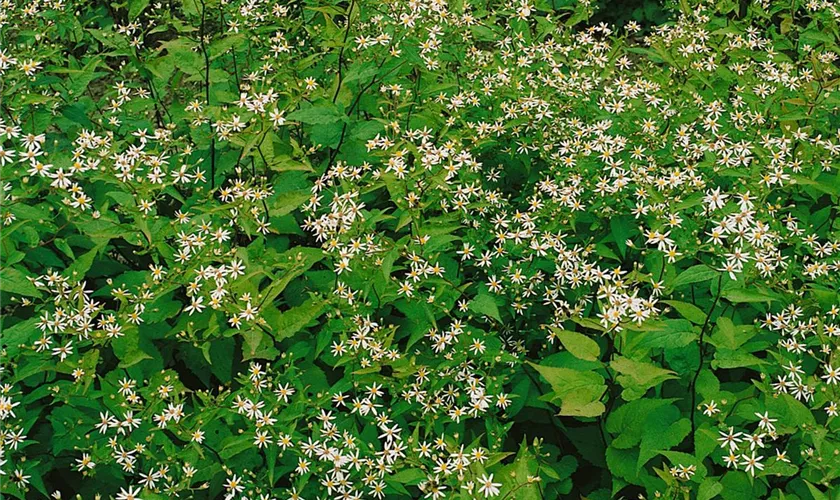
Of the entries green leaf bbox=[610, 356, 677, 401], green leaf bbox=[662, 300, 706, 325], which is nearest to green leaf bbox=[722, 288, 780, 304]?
green leaf bbox=[662, 300, 706, 325]

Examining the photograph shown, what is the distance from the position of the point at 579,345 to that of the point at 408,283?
0.74 m

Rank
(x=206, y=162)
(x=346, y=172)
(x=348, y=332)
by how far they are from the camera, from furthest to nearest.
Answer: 1. (x=206, y=162)
2. (x=346, y=172)
3. (x=348, y=332)

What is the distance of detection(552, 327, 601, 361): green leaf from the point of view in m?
3.21

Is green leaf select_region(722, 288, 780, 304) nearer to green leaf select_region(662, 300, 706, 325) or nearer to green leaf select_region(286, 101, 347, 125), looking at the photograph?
green leaf select_region(662, 300, 706, 325)

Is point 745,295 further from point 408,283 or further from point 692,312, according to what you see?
point 408,283

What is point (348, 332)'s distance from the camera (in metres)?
3.23

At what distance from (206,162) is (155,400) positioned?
1429 millimetres

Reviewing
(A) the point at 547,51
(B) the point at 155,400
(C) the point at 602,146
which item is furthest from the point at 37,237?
(A) the point at 547,51

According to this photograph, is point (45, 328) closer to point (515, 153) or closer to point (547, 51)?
point (515, 153)

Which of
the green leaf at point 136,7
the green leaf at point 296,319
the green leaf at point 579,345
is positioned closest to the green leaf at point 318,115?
the green leaf at point 296,319

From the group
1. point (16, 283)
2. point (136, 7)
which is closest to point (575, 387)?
point (16, 283)

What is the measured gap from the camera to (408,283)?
10.5ft

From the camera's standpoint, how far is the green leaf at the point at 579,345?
10.5 ft

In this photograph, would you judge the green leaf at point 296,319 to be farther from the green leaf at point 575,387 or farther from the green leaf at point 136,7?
the green leaf at point 136,7
